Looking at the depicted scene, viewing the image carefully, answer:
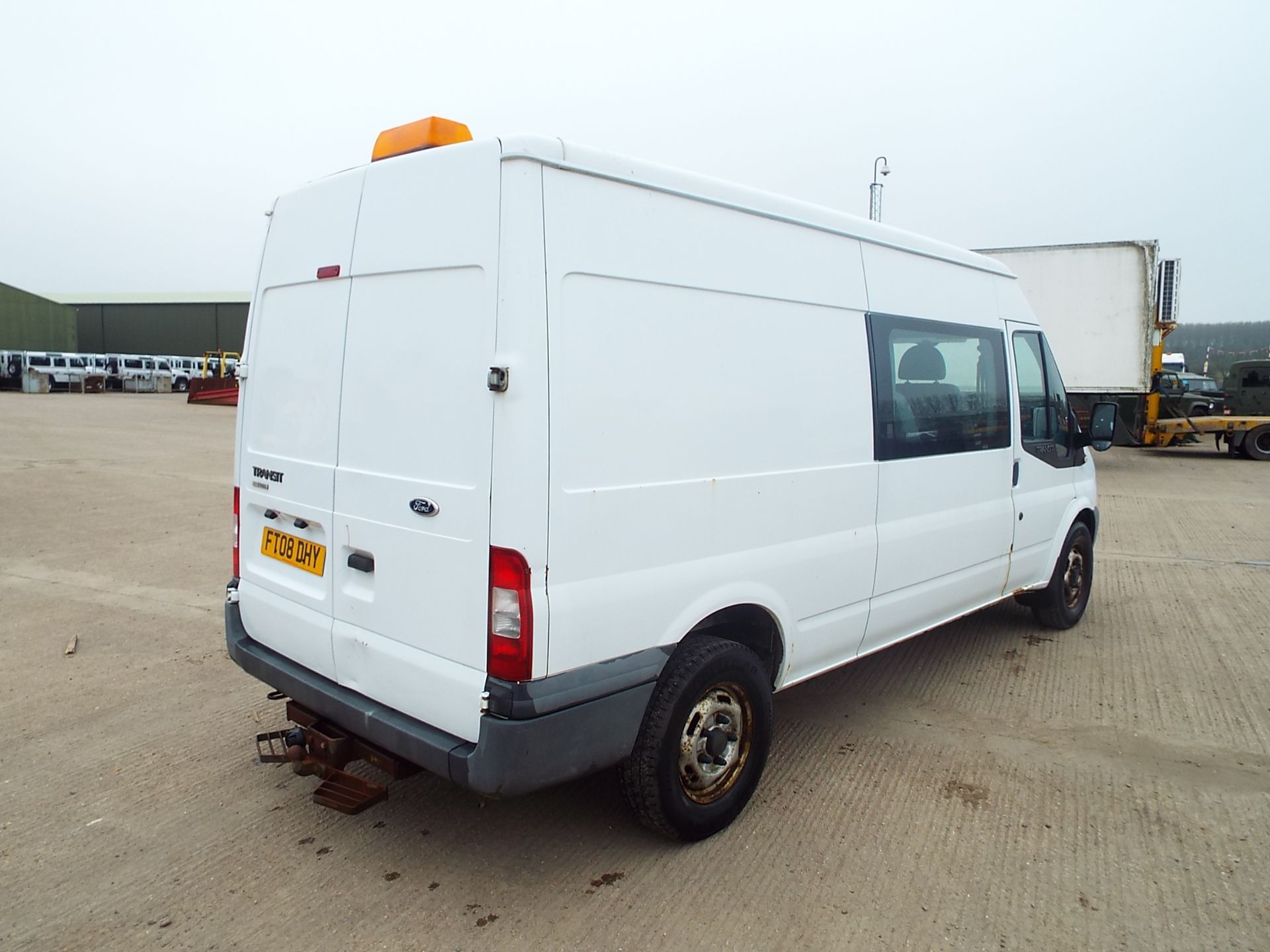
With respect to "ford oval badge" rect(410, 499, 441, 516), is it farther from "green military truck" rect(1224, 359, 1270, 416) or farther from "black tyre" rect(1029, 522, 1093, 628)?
"green military truck" rect(1224, 359, 1270, 416)

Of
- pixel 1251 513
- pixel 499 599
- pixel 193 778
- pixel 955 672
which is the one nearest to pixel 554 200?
pixel 499 599

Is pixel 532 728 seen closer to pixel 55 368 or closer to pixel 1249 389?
pixel 1249 389

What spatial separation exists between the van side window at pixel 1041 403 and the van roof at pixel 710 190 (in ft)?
3.30

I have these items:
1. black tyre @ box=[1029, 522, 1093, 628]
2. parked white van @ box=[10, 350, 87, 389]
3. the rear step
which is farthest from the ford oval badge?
parked white van @ box=[10, 350, 87, 389]

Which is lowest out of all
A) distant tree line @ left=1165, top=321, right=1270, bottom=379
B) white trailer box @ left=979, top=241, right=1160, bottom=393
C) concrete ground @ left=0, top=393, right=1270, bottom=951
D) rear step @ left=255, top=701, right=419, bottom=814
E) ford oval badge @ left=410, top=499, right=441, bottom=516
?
concrete ground @ left=0, top=393, right=1270, bottom=951

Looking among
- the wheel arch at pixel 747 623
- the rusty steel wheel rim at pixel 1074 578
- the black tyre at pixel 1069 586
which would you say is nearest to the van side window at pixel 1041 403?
the black tyre at pixel 1069 586

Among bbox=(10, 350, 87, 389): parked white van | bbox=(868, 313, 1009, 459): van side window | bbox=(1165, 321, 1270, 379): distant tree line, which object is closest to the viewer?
bbox=(868, 313, 1009, 459): van side window

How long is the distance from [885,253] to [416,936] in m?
3.33

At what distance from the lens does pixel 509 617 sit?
2.62 m

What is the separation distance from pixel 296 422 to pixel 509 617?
4.42 feet

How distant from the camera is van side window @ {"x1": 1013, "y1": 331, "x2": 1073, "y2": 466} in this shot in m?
5.00

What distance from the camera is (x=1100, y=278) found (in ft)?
49.1

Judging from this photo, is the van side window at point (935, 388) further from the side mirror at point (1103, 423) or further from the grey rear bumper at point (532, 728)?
the grey rear bumper at point (532, 728)

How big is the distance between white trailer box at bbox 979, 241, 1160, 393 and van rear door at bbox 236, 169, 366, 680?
13.9m
